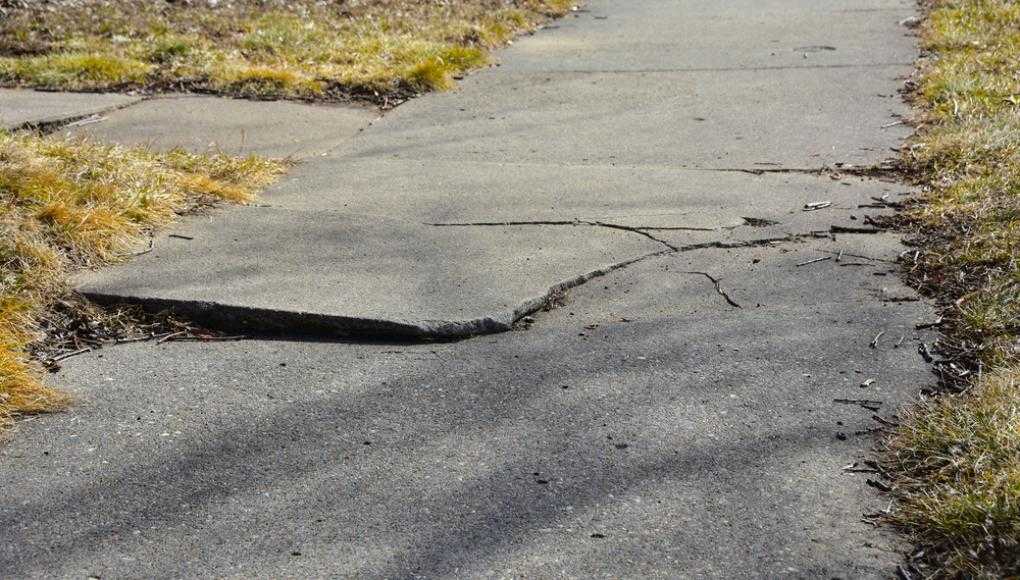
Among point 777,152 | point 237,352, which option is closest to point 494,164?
point 777,152

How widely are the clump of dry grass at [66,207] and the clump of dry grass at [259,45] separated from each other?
1888 millimetres

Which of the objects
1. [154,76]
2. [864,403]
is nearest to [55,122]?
[154,76]

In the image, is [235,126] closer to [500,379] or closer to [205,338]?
[205,338]

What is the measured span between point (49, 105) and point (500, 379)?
449 centimetres

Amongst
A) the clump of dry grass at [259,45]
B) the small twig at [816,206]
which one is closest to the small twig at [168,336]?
the small twig at [816,206]

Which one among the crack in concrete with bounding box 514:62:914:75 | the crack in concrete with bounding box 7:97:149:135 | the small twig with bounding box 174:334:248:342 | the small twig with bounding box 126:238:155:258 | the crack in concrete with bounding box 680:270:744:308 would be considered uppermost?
the crack in concrete with bounding box 7:97:149:135

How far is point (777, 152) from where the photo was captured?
6195 millimetres

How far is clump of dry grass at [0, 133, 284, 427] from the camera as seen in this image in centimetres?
362

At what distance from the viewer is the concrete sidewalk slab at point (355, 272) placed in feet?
12.9

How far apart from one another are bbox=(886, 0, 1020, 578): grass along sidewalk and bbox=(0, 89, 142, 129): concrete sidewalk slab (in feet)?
15.4

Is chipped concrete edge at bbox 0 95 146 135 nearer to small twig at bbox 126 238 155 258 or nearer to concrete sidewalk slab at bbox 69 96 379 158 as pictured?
concrete sidewalk slab at bbox 69 96 379 158

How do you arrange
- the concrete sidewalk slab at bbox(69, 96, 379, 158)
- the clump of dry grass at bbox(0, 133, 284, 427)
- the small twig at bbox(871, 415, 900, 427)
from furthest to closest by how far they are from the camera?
1. the concrete sidewalk slab at bbox(69, 96, 379, 158)
2. the clump of dry grass at bbox(0, 133, 284, 427)
3. the small twig at bbox(871, 415, 900, 427)

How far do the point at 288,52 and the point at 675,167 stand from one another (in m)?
3.70

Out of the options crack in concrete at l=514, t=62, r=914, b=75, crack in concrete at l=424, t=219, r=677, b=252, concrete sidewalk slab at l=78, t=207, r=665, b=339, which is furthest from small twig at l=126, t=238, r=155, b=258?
crack in concrete at l=514, t=62, r=914, b=75
